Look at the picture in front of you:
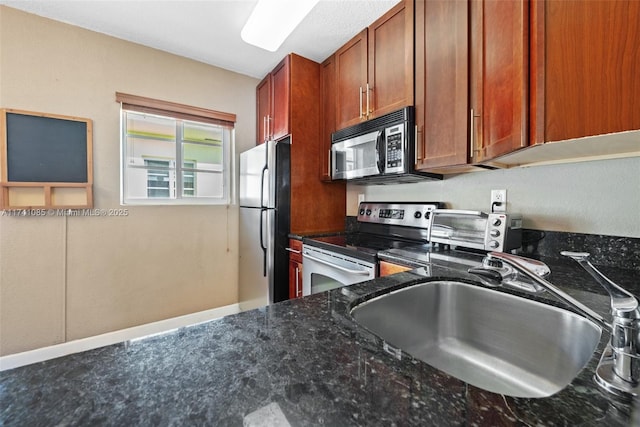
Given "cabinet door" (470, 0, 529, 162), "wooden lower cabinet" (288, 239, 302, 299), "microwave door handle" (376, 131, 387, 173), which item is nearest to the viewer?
"cabinet door" (470, 0, 529, 162)

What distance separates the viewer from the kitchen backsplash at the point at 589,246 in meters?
1.15

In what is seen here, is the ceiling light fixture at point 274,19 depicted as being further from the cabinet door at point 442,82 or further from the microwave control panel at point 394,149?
the microwave control panel at point 394,149

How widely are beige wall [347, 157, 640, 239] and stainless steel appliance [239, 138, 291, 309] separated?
1.35m

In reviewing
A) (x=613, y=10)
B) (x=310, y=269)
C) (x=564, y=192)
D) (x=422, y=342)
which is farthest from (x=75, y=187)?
(x=564, y=192)

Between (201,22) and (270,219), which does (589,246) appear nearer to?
(270,219)

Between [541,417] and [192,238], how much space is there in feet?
9.01

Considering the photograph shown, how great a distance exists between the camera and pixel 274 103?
2545 mm

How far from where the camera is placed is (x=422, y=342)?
948 millimetres

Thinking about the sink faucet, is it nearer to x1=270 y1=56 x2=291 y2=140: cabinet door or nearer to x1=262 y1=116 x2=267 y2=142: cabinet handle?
x1=270 y1=56 x2=291 y2=140: cabinet door

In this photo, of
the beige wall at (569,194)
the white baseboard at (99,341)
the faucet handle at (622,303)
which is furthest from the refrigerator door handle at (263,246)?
the faucet handle at (622,303)

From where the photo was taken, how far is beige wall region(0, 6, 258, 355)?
1944mm

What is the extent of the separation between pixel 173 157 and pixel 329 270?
190 centimetres

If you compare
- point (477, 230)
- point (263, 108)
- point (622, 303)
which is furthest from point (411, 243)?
point (263, 108)

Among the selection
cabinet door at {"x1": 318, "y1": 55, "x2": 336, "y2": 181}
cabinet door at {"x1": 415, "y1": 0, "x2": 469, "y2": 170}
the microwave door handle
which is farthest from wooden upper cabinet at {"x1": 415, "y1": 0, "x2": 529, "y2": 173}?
cabinet door at {"x1": 318, "y1": 55, "x2": 336, "y2": 181}
